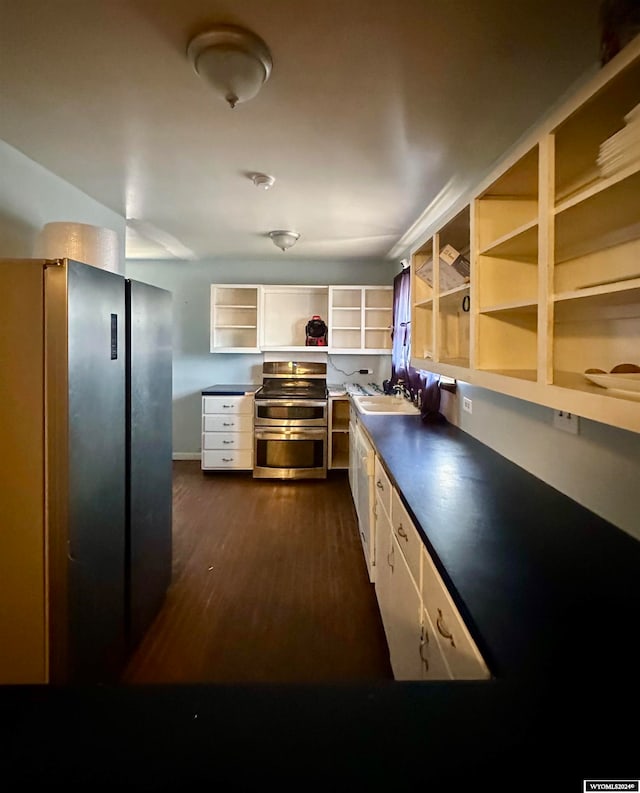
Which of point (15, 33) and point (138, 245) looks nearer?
point (15, 33)

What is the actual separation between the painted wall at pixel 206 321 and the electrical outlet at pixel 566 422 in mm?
3689

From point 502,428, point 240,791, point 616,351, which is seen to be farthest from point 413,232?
point 240,791

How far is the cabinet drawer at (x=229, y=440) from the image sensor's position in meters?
4.79

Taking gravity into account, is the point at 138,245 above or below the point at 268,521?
above

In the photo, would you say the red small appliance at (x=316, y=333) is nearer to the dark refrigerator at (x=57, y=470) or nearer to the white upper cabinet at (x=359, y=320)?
the white upper cabinet at (x=359, y=320)

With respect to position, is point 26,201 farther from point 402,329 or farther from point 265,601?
point 402,329

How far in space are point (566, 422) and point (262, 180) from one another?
2.09 meters

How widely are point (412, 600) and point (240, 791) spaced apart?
1035 millimetres

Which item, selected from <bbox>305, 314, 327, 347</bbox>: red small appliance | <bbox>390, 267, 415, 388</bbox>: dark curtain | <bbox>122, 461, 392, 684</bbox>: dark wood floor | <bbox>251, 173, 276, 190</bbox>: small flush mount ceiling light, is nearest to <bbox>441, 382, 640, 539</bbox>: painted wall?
<bbox>122, 461, 392, 684</bbox>: dark wood floor

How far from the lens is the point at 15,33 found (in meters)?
1.38

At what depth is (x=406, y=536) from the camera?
1.58m

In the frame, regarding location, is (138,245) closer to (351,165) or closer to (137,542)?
(351,165)

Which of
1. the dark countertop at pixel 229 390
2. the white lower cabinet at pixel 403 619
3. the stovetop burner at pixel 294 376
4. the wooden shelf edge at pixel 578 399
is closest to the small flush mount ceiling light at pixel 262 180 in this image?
the wooden shelf edge at pixel 578 399

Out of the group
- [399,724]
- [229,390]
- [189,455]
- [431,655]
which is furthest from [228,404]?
[399,724]
